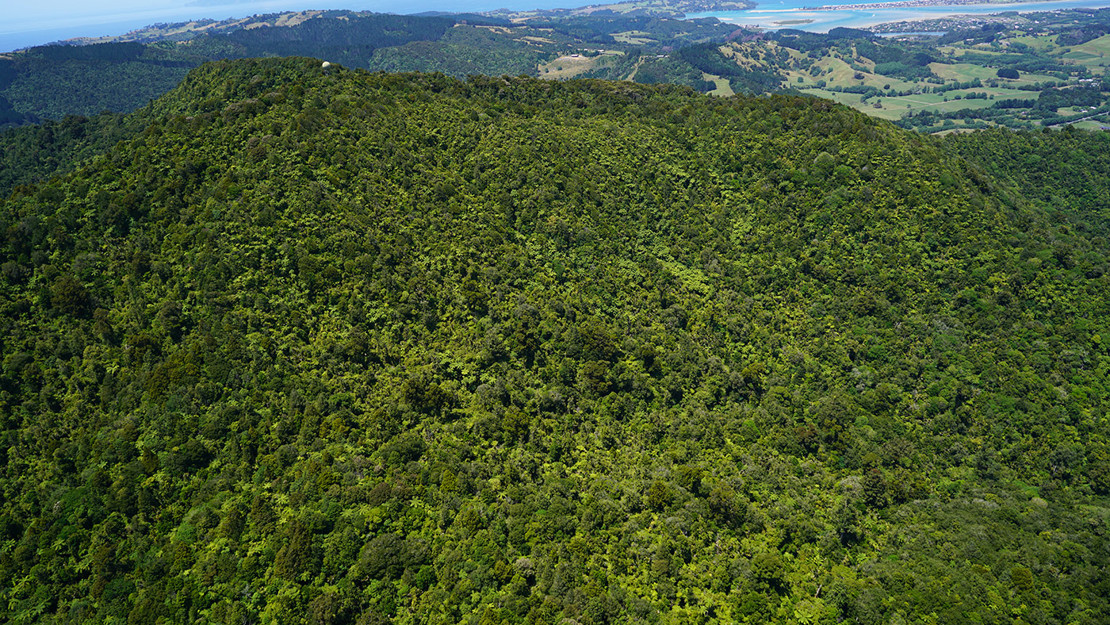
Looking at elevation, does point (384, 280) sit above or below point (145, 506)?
above

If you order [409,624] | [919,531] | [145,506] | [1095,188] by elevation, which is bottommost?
[919,531]

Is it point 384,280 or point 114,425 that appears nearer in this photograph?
point 114,425

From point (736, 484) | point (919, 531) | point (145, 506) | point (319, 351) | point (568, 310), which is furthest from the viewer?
point (568, 310)

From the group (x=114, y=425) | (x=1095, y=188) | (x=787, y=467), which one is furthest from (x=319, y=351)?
(x=1095, y=188)

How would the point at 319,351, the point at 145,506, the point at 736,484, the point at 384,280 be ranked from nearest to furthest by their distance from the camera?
the point at 145,506, the point at 736,484, the point at 319,351, the point at 384,280

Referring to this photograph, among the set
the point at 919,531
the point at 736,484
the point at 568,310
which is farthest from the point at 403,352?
the point at 919,531

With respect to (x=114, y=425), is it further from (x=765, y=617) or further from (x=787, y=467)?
(x=787, y=467)
